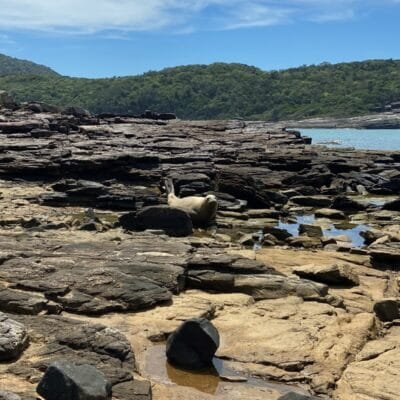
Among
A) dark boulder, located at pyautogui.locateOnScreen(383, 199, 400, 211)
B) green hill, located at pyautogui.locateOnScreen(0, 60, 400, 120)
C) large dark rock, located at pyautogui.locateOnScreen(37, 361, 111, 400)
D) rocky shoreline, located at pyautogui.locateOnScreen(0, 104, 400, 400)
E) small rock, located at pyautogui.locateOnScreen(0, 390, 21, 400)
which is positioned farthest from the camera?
green hill, located at pyautogui.locateOnScreen(0, 60, 400, 120)

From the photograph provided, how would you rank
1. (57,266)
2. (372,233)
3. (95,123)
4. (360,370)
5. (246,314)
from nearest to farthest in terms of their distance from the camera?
(360,370), (246,314), (57,266), (372,233), (95,123)

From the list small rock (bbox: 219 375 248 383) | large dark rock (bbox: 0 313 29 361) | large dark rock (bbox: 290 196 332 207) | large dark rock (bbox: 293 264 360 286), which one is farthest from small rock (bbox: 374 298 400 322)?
large dark rock (bbox: 290 196 332 207)

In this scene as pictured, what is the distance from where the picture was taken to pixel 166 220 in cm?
1483

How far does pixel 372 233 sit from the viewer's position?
15.1 meters

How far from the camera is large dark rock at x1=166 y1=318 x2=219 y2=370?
258 inches

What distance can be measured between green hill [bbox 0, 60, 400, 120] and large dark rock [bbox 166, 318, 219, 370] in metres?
109

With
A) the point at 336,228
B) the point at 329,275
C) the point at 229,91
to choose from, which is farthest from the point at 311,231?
the point at 229,91

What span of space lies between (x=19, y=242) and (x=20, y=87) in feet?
418

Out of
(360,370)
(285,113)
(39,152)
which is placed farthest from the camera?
(285,113)

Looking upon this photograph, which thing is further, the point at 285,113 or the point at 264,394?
the point at 285,113

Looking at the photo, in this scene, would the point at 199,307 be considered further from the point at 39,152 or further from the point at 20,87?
the point at 20,87

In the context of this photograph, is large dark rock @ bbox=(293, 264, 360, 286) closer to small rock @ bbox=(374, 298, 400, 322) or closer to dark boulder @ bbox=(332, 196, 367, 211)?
small rock @ bbox=(374, 298, 400, 322)

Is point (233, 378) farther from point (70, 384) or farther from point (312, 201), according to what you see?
point (312, 201)

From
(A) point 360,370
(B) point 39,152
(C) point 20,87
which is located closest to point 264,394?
(A) point 360,370
